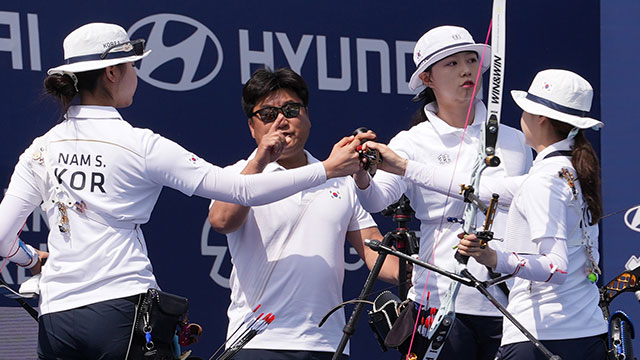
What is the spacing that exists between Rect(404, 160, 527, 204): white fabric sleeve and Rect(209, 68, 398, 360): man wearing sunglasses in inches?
11.4

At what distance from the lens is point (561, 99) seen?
296cm

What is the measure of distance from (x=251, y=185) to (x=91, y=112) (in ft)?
1.61

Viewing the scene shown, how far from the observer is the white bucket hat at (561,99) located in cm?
294

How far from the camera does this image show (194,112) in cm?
444

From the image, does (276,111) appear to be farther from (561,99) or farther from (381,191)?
(561,99)

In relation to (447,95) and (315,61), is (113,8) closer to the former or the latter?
(315,61)

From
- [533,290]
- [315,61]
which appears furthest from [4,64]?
[533,290]

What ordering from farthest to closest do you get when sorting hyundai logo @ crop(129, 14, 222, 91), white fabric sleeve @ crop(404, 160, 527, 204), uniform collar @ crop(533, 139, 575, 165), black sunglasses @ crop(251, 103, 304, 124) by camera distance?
hyundai logo @ crop(129, 14, 222, 91) < black sunglasses @ crop(251, 103, 304, 124) < white fabric sleeve @ crop(404, 160, 527, 204) < uniform collar @ crop(533, 139, 575, 165)

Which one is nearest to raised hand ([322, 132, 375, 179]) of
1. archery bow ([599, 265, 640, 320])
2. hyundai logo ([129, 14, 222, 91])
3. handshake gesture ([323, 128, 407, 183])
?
handshake gesture ([323, 128, 407, 183])

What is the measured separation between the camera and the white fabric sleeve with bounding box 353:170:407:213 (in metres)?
3.19

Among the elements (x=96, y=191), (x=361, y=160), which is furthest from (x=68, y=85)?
(x=361, y=160)

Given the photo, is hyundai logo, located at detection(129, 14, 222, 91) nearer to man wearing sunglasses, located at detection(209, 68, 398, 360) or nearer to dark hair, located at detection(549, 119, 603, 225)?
man wearing sunglasses, located at detection(209, 68, 398, 360)

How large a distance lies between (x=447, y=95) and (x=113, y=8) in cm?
165

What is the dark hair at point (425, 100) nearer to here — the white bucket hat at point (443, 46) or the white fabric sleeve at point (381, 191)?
the white bucket hat at point (443, 46)
